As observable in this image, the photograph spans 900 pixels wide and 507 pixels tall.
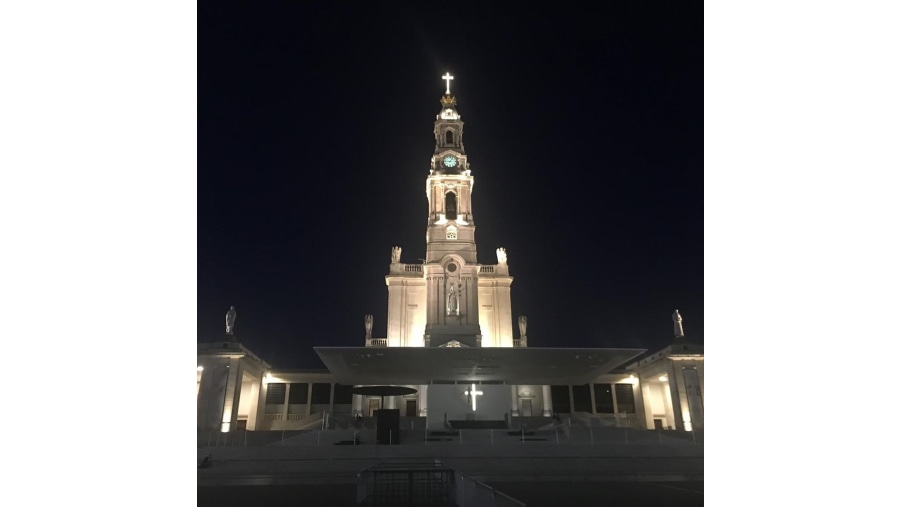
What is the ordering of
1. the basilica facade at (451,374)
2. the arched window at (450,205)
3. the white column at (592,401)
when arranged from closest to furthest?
the basilica facade at (451,374) → the white column at (592,401) → the arched window at (450,205)

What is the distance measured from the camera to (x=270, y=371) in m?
45.4

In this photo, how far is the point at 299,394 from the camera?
152 ft

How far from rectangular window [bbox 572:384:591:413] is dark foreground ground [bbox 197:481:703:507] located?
1189 inches

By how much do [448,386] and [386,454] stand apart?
37.0ft

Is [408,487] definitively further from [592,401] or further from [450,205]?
[450,205]

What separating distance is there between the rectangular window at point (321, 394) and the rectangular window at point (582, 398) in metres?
19.9

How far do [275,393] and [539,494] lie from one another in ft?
118

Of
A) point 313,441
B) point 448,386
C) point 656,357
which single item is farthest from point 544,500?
point 656,357

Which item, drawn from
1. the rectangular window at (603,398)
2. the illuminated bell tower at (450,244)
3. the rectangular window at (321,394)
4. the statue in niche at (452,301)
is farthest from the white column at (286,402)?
the rectangular window at (603,398)

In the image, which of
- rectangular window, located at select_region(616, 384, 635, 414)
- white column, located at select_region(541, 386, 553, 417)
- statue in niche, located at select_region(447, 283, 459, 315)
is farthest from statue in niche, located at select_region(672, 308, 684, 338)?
statue in niche, located at select_region(447, 283, 459, 315)

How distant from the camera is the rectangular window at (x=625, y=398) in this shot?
47.2 meters

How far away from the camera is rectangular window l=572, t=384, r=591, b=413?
47.1m

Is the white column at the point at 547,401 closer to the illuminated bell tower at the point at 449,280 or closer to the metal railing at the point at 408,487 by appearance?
the illuminated bell tower at the point at 449,280
